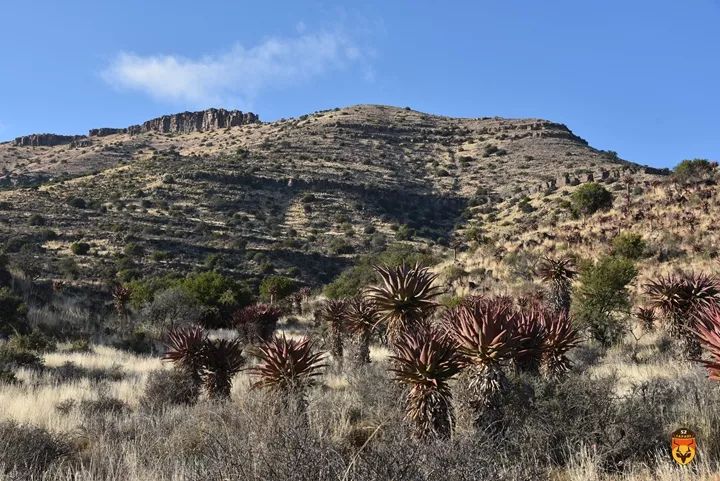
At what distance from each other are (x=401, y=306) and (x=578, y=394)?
12.0ft

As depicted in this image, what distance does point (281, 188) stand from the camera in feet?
198

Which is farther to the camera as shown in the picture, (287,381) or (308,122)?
(308,122)

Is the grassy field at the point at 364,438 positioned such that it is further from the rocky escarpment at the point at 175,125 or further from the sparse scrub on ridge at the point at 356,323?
the rocky escarpment at the point at 175,125

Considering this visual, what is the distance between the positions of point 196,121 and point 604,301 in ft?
366

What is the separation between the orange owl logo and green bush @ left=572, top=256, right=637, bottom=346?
1279cm

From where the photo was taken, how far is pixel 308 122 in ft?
298

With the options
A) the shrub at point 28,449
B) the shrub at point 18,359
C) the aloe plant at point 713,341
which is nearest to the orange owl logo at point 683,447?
the aloe plant at point 713,341

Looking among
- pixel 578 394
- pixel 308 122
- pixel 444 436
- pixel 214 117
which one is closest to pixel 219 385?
pixel 444 436

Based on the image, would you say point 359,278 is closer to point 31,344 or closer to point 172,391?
point 31,344

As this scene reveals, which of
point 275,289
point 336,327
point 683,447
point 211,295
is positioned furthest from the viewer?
point 275,289

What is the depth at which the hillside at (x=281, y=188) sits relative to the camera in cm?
4406

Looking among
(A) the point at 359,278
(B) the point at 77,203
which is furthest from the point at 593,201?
(B) the point at 77,203

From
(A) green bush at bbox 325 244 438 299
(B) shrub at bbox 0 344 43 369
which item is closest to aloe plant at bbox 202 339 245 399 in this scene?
(B) shrub at bbox 0 344 43 369

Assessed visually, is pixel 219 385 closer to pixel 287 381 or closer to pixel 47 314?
pixel 287 381
